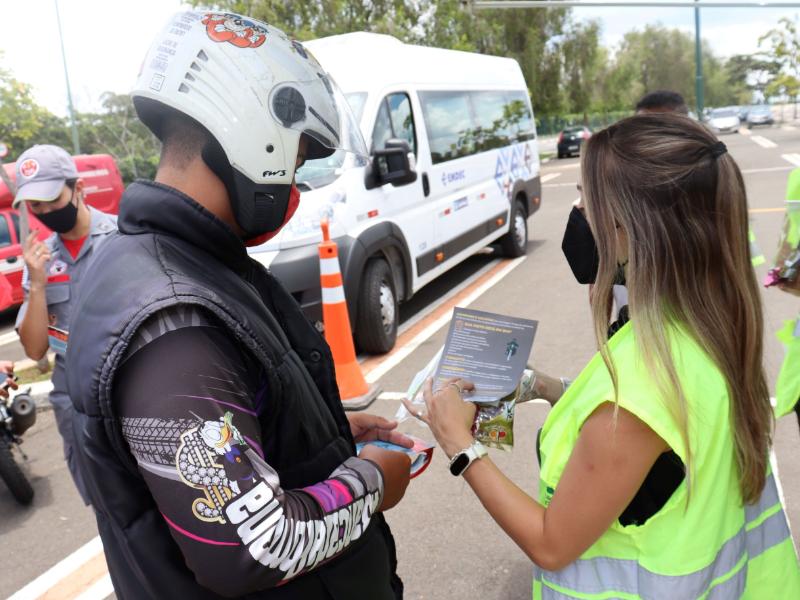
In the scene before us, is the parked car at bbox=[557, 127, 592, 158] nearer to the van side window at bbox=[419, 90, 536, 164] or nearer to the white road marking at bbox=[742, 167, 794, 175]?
the white road marking at bbox=[742, 167, 794, 175]

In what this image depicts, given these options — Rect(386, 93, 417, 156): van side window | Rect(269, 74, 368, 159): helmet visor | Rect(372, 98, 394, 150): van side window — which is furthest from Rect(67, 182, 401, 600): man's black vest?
Rect(386, 93, 417, 156): van side window

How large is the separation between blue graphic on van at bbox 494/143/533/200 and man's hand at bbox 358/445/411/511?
25.3 feet

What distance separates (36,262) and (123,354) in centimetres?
236

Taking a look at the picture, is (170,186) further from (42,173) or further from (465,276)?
(465,276)

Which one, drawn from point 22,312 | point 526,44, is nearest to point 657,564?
point 22,312

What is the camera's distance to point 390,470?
1.34 m

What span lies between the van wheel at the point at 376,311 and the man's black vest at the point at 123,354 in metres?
4.48

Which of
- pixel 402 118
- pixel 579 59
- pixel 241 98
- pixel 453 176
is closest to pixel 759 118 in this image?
pixel 579 59

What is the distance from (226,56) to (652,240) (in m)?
0.87

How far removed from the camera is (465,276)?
9.09 meters

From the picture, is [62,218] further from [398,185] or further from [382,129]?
[382,129]

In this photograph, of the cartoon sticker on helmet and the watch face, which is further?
the watch face

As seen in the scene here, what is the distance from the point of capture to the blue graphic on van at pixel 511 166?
894 cm

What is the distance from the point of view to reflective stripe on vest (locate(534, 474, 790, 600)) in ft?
4.35
